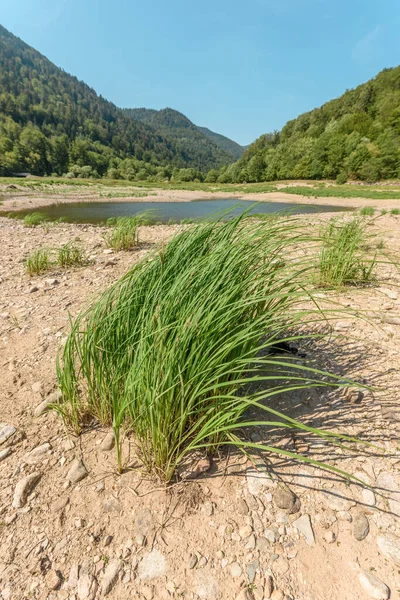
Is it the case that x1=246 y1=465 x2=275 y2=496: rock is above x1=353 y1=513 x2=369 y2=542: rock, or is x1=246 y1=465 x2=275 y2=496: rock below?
below

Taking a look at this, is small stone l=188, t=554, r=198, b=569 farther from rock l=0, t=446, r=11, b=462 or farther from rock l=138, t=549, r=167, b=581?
rock l=0, t=446, r=11, b=462

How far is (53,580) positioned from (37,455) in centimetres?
62

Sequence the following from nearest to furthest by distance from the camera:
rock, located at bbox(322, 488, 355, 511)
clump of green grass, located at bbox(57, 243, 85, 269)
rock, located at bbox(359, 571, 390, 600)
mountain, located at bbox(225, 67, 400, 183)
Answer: rock, located at bbox(359, 571, 390, 600) → rock, located at bbox(322, 488, 355, 511) → clump of green grass, located at bbox(57, 243, 85, 269) → mountain, located at bbox(225, 67, 400, 183)

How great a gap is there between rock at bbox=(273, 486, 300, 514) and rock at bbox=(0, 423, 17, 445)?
1.56 meters

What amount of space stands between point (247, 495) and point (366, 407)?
37.3 inches

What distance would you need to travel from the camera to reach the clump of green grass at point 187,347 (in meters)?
1.27

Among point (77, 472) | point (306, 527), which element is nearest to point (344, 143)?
point (306, 527)

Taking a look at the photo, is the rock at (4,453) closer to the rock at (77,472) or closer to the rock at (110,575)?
the rock at (77,472)

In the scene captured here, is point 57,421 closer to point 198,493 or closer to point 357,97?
point 198,493

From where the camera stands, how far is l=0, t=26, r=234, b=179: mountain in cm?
7294

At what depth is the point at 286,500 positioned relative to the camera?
1.23 m

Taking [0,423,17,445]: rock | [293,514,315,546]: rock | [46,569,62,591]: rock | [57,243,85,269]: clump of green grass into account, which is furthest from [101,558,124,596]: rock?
[57,243,85,269]: clump of green grass

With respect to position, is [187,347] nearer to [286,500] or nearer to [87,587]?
[286,500]

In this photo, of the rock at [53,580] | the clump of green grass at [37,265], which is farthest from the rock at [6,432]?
the clump of green grass at [37,265]
